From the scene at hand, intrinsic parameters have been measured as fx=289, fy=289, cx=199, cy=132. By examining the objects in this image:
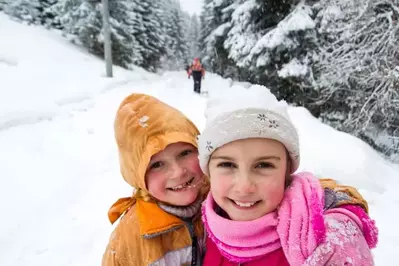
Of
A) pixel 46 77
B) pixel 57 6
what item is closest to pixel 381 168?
pixel 46 77

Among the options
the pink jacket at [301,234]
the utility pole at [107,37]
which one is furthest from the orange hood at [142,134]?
the utility pole at [107,37]

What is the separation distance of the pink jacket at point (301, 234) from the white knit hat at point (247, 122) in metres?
0.25

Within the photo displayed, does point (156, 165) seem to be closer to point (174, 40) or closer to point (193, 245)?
point (193, 245)

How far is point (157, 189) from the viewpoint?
5.93ft

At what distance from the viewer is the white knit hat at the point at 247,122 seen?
140 centimetres

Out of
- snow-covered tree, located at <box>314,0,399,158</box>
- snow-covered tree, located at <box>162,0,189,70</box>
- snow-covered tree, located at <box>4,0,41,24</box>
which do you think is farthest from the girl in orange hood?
snow-covered tree, located at <box>162,0,189,70</box>

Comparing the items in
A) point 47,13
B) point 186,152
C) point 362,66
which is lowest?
point 47,13

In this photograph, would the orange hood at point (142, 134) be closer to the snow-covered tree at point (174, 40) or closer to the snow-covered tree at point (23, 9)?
the snow-covered tree at point (23, 9)

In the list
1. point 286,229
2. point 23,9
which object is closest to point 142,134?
point 286,229

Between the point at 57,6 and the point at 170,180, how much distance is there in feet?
83.2

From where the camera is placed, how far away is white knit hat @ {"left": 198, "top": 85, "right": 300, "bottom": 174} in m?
1.40

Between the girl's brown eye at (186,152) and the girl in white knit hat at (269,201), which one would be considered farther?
the girl's brown eye at (186,152)

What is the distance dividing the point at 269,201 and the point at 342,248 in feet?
1.14

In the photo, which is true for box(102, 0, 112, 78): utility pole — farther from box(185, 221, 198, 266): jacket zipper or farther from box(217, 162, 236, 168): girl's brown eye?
box(217, 162, 236, 168): girl's brown eye
